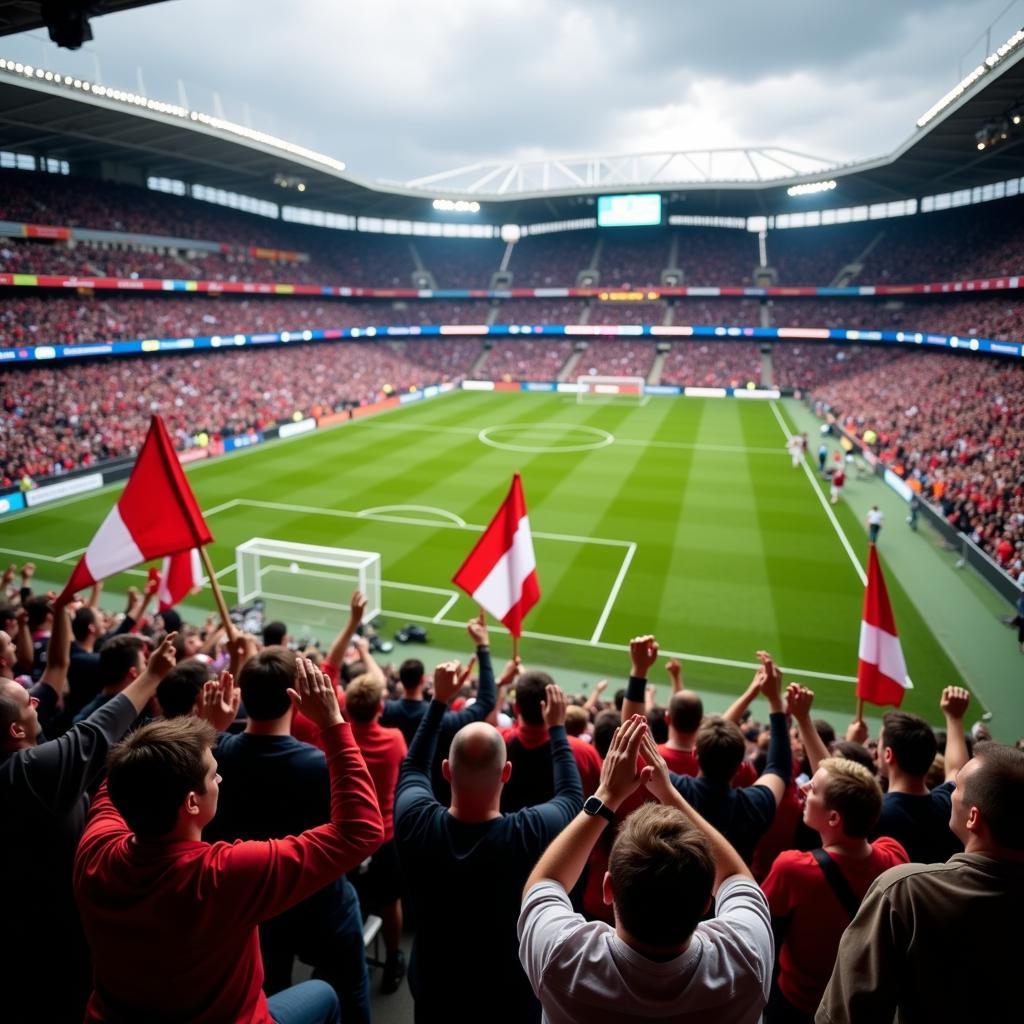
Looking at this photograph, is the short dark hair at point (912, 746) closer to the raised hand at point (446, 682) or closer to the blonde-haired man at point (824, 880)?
the blonde-haired man at point (824, 880)

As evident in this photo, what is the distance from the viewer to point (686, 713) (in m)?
5.27

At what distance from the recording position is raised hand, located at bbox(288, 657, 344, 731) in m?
3.03

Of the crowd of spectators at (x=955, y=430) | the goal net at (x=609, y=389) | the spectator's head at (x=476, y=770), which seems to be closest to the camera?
the spectator's head at (x=476, y=770)

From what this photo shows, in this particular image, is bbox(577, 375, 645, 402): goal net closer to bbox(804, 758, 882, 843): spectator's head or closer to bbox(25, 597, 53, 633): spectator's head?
bbox(25, 597, 53, 633): spectator's head

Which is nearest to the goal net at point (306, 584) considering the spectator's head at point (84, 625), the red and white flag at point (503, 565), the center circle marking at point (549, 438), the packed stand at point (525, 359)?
the red and white flag at point (503, 565)

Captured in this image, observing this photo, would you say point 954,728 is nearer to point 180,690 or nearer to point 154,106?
point 180,690

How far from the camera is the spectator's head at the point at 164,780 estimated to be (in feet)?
8.68

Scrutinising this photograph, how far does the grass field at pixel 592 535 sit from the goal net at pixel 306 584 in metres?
0.08

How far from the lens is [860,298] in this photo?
63.5 metres

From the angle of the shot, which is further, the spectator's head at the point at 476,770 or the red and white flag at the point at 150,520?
the red and white flag at the point at 150,520

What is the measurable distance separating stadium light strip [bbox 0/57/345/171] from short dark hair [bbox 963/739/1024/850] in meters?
42.0

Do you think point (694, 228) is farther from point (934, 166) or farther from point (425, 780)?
point (425, 780)

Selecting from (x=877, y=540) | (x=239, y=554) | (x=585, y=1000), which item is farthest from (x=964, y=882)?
(x=877, y=540)

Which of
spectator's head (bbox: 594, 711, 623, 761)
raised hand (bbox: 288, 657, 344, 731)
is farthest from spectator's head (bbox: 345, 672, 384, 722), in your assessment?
raised hand (bbox: 288, 657, 344, 731)
